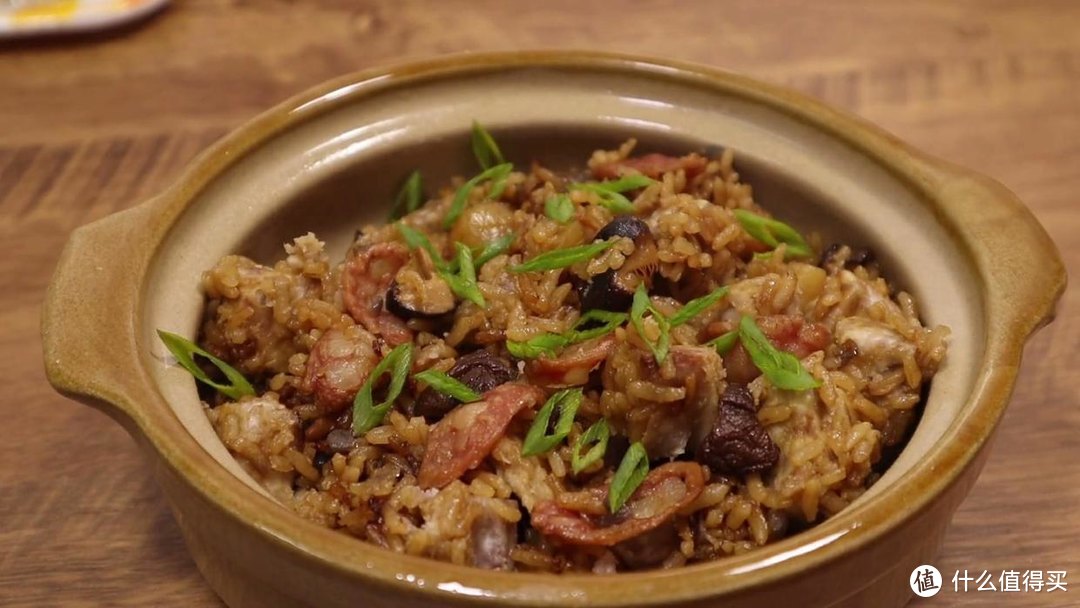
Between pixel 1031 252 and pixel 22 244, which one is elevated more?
pixel 1031 252

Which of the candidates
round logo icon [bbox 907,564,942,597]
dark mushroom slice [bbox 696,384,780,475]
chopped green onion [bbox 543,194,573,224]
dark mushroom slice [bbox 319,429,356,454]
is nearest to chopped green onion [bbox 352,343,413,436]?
dark mushroom slice [bbox 319,429,356,454]

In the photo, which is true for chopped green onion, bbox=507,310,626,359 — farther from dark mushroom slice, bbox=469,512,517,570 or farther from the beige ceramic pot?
the beige ceramic pot

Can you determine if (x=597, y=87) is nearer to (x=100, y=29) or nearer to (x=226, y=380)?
(x=226, y=380)

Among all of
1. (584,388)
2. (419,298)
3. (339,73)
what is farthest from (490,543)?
(339,73)

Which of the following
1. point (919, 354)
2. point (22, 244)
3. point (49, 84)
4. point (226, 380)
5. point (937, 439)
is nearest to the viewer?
point (937, 439)

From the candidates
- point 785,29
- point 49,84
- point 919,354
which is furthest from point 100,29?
point 919,354

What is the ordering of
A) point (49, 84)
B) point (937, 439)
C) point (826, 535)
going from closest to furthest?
point (826, 535) → point (937, 439) → point (49, 84)

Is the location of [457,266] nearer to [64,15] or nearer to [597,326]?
[597,326]

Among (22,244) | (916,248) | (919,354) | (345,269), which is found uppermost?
(916,248)
